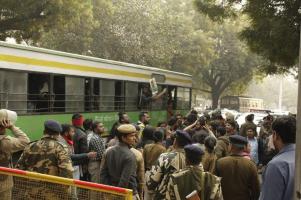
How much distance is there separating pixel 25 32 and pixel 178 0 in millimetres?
29466

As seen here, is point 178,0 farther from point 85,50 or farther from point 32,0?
point 32,0

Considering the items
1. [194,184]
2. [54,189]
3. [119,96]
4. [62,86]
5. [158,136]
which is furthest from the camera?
[119,96]

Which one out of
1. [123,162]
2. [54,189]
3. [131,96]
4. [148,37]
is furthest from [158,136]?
[148,37]

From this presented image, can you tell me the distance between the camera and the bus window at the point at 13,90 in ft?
33.9

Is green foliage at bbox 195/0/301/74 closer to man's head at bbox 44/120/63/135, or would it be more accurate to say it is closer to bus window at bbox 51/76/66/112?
bus window at bbox 51/76/66/112

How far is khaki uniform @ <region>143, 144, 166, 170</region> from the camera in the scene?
7.17 meters

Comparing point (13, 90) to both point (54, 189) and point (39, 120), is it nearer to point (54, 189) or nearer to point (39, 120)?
point (39, 120)

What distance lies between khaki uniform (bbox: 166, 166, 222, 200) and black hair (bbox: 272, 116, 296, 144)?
1020 mm

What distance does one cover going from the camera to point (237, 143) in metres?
5.79

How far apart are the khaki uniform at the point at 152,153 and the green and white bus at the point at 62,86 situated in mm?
4316

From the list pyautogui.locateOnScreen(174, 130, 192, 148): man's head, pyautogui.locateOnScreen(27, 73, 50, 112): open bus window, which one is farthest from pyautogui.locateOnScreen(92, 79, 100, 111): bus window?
pyautogui.locateOnScreen(174, 130, 192, 148): man's head

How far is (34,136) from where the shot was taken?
10.8 m

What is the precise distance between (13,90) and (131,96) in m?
6.51

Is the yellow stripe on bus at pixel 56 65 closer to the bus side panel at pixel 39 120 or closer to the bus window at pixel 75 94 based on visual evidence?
the bus window at pixel 75 94
